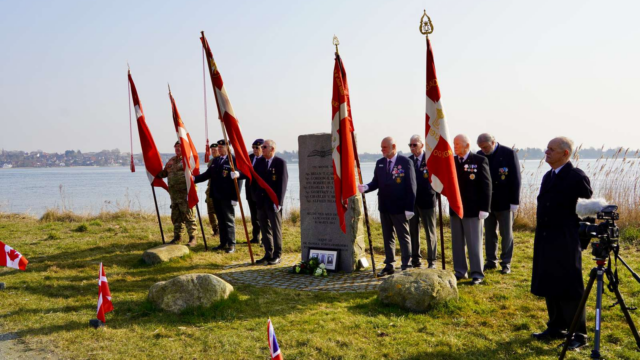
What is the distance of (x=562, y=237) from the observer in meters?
4.11

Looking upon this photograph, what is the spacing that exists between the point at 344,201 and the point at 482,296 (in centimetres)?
215

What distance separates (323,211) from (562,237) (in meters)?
4.13

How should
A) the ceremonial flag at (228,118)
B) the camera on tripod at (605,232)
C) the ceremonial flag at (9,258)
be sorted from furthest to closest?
the ceremonial flag at (228,118), the ceremonial flag at (9,258), the camera on tripod at (605,232)

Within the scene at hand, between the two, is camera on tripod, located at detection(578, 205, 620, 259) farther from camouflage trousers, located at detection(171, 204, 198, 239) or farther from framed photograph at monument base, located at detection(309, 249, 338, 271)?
camouflage trousers, located at detection(171, 204, 198, 239)

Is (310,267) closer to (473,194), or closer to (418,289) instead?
(418,289)

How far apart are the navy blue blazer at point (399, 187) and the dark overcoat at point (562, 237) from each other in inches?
106

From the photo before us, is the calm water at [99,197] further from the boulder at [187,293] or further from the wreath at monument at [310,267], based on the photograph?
the boulder at [187,293]

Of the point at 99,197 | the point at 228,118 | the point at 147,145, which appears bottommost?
the point at 99,197

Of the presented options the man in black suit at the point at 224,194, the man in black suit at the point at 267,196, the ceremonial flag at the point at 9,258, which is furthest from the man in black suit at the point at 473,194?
the ceremonial flag at the point at 9,258

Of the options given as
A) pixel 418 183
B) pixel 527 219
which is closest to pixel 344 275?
pixel 418 183

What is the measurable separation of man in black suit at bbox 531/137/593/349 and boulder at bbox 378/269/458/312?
116cm

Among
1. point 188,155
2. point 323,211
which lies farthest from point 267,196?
point 188,155

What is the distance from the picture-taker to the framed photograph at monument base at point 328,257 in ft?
24.4

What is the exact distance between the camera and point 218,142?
370 inches
